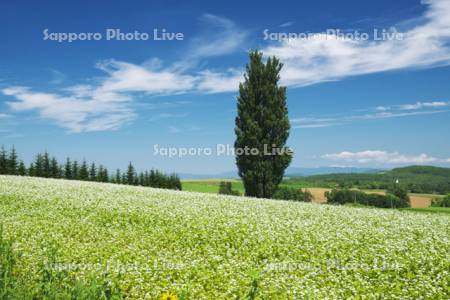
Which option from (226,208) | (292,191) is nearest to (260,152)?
(226,208)

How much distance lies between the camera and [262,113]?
4384cm

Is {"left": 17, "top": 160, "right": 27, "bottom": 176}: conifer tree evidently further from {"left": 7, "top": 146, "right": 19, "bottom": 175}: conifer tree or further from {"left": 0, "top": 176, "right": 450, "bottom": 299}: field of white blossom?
{"left": 0, "top": 176, "right": 450, "bottom": 299}: field of white blossom

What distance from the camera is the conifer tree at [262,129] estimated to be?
4256 cm

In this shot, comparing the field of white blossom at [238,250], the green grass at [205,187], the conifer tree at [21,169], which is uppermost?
the conifer tree at [21,169]

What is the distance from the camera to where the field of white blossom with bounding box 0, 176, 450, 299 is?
42.6ft

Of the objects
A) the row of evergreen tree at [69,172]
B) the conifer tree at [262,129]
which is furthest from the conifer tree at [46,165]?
the conifer tree at [262,129]

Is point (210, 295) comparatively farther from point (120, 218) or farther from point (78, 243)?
point (120, 218)

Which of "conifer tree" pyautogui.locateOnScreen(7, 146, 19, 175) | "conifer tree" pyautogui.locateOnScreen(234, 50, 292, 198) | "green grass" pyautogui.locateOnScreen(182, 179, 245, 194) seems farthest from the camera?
"green grass" pyautogui.locateOnScreen(182, 179, 245, 194)

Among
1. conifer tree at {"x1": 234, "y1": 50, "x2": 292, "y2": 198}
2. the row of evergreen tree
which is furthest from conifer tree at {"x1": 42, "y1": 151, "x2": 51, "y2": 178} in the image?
conifer tree at {"x1": 234, "y1": 50, "x2": 292, "y2": 198}

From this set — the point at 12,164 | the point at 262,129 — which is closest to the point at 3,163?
the point at 12,164

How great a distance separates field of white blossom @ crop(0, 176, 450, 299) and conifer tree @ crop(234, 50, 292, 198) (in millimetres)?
17545

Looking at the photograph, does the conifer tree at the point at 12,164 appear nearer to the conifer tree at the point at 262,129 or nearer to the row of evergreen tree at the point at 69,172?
the row of evergreen tree at the point at 69,172

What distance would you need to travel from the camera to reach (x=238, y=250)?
16594 millimetres

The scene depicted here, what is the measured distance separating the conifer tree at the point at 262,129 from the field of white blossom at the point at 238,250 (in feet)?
57.6
